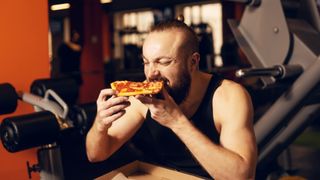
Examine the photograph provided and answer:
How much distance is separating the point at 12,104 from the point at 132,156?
59 cm

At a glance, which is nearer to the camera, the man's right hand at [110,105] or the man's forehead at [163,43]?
the man's right hand at [110,105]

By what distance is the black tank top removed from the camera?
4.75 ft

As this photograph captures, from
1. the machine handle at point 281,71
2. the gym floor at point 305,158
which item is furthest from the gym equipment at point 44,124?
the gym floor at point 305,158

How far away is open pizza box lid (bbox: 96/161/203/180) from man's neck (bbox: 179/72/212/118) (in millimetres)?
267

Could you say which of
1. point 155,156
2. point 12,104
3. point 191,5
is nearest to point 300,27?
point 155,156

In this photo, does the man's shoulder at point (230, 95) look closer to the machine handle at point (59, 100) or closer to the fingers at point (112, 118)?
the fingers at point (112, 118)

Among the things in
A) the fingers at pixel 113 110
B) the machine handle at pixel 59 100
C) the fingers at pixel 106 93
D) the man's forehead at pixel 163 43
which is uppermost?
the man's forehead at pixel 163 43

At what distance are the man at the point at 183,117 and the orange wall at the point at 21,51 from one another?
2.33 feet

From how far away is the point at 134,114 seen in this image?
1566 mm

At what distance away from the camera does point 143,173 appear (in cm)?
137

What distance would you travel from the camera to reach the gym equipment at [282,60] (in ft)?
6.66

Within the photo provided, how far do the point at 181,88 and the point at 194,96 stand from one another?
86 millimetres

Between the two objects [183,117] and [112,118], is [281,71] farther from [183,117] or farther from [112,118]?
[112,118]

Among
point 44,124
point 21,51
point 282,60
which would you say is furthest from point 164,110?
point 282,60
